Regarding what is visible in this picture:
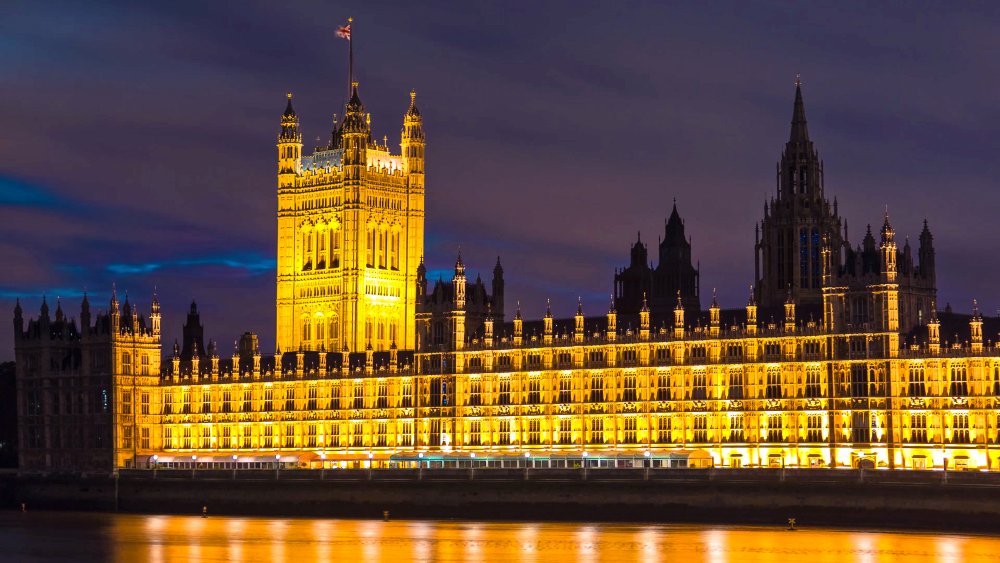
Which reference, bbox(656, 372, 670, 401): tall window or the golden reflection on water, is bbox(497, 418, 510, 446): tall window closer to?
bbox(656, 372, 670, 401): tall window

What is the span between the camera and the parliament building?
134500 mm

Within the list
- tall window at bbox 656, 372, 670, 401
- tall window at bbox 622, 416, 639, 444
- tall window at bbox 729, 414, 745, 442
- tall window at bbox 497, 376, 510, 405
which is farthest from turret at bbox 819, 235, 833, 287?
tall window at bbox 497, 376, 510, 405

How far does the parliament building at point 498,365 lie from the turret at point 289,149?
0.18 metres

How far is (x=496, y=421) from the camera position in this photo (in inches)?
6038

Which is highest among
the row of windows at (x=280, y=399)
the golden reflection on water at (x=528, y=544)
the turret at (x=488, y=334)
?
the turret at (x=488, y=334)

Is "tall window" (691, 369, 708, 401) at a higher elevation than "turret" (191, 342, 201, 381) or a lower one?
lower

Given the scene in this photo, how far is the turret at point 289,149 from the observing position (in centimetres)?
19200

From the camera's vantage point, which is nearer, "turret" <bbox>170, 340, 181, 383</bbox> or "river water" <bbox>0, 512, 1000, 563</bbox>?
"river water" <bbox>0, 512, 1000, 563</bbox>

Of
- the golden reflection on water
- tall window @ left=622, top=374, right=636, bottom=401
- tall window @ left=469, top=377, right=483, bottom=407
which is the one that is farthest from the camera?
tall window @ left=469, top=377, right=483, bottom=407

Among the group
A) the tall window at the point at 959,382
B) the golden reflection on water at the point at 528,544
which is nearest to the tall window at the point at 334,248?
the golden reflection on water at the point at 528,544

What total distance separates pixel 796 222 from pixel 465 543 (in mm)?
63768

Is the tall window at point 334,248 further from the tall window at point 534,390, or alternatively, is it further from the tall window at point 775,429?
the tall window at point 775,429

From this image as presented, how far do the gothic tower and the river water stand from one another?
48.0 metres

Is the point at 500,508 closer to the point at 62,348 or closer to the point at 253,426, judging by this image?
the point at 253,426
